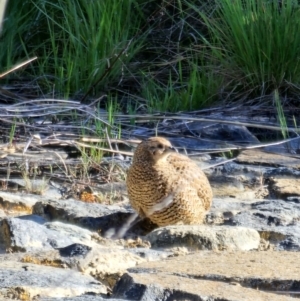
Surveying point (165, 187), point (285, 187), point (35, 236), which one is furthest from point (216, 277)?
point (285, 187)

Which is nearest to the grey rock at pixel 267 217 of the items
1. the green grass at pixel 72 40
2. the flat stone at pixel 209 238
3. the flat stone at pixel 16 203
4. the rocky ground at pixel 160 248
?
the rocky ground at pixel 160 248

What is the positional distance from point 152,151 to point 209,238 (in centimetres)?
87

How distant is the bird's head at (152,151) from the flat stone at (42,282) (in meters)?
1.35

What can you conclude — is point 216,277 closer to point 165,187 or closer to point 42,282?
point 42,282

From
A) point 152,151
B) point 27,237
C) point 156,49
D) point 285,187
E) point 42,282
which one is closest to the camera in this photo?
point 42,282

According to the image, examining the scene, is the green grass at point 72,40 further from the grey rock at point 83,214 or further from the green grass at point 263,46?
the grey rock at point 83,214

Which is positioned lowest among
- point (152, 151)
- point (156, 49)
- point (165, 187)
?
point (165, 187)

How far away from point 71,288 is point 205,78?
3.96m

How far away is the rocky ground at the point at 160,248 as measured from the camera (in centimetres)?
261

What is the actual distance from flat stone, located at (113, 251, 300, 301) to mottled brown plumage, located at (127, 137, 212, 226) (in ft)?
2.66

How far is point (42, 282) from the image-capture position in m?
2.61

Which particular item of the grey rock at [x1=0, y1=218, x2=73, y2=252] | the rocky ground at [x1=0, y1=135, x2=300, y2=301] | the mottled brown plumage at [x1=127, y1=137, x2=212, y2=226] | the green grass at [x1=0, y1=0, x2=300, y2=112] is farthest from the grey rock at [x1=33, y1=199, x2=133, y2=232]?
the green grass at [x1=0, y1=0, x2=300, y2=112]

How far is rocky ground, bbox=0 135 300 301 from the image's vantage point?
2609mm

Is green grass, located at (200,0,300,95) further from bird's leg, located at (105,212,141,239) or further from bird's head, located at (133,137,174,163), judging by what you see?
bird's leg, located at (105,212,141,239)
